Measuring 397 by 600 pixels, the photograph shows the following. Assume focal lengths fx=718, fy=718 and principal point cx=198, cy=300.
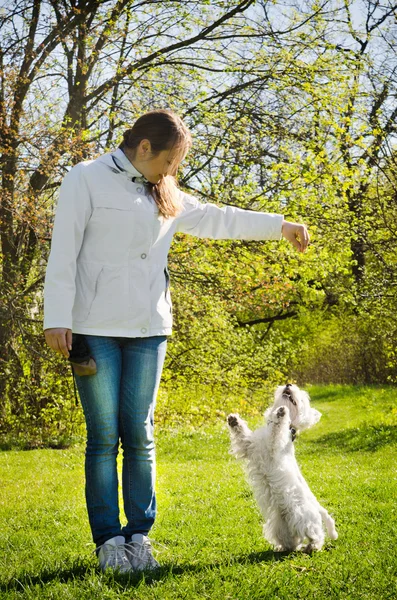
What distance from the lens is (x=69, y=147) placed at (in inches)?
354

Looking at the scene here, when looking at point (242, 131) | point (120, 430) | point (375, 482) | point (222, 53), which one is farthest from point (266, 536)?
point (222, 53)

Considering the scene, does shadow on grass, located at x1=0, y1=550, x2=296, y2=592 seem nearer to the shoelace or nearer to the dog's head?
the shoelace

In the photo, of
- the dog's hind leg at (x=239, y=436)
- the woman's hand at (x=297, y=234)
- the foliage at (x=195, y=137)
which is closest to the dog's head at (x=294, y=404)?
the dog's hind leg at (x=239, y=436)

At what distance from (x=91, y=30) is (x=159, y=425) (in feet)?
21.3

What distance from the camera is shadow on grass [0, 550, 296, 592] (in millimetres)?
2922

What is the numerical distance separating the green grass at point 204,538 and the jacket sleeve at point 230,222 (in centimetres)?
157

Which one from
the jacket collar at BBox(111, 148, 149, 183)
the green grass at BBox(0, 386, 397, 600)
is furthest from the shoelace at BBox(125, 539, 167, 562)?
the jacket collar at BBox(111, 148, 149, 183)

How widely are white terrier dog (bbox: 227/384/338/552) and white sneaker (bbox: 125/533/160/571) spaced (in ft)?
2.43

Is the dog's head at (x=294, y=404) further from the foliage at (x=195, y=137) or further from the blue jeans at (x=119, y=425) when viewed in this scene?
the foliage at (x=195, y=137)

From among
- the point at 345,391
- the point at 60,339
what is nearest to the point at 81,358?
the point at 60,339

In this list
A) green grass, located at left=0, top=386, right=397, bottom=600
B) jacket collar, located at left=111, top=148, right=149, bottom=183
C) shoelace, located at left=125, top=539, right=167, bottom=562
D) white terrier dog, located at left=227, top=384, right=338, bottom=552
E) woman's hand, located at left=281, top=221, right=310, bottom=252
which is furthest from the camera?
white terrier dog, located at left=227, top=384, right=338, bottom=552

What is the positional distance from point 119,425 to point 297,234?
1.24 metres

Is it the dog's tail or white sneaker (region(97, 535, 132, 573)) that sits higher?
white sneaker (region(97, 535, 132, 573))

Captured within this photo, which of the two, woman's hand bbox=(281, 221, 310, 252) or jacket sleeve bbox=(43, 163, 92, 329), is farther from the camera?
woman's hand bbox=(281, 221, 310, 252)
